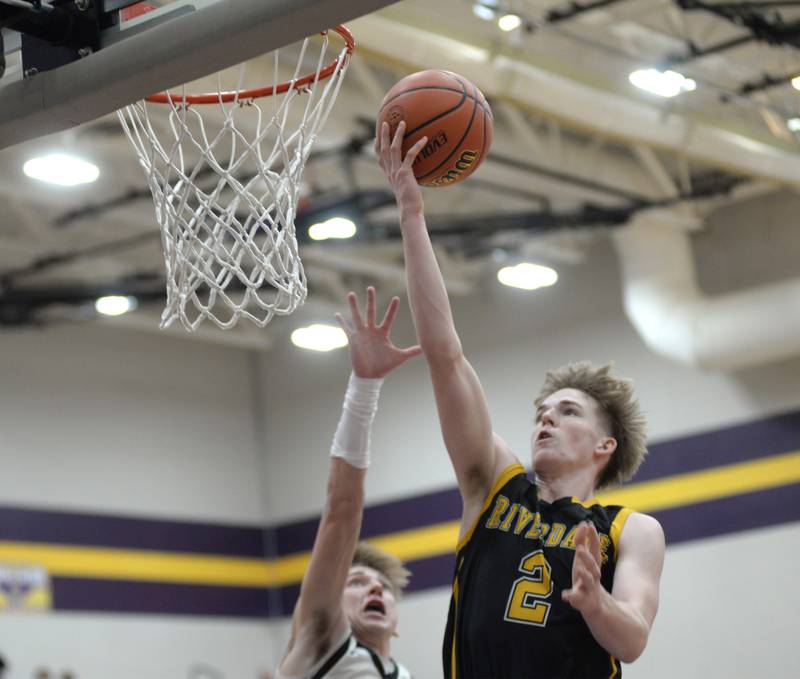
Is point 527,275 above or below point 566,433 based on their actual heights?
above

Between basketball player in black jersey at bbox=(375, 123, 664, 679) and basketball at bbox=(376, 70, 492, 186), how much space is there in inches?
6.6

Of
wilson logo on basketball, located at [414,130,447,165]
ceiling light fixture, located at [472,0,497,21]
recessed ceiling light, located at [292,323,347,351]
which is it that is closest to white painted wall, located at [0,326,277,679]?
recessed ceiling light, located at [292,323,347,351]

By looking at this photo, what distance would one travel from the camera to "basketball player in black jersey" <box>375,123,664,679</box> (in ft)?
10.4

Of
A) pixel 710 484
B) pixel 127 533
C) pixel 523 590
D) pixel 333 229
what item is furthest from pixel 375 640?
pixel 127 533

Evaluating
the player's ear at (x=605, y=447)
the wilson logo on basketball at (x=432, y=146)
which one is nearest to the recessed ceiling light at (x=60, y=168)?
the wilson logo on basketball at (x=432, y=146)

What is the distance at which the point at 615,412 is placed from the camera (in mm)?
3699

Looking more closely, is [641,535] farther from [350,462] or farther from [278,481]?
[278,481]

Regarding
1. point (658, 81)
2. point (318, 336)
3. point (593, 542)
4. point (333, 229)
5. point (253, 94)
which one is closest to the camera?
point (593, 542)

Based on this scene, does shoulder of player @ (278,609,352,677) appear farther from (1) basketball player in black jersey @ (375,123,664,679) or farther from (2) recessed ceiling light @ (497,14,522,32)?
(2) recessed ceiling light @ (497,14,522,32)

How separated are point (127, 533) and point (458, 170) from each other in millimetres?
11084

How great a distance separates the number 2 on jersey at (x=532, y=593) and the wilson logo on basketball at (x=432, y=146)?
3.84 ft

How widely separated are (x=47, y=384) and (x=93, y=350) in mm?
753

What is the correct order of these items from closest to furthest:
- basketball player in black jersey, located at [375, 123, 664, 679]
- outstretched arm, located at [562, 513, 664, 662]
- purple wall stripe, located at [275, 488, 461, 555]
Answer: outstretched arm, located at [562, 513, 664, 662], basketball player in black jersey, located at [375, 123, 664, 679], purple wall stripe, located at [275, 488, 461, 555]

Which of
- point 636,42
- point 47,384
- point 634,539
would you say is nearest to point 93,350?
point 47,384
